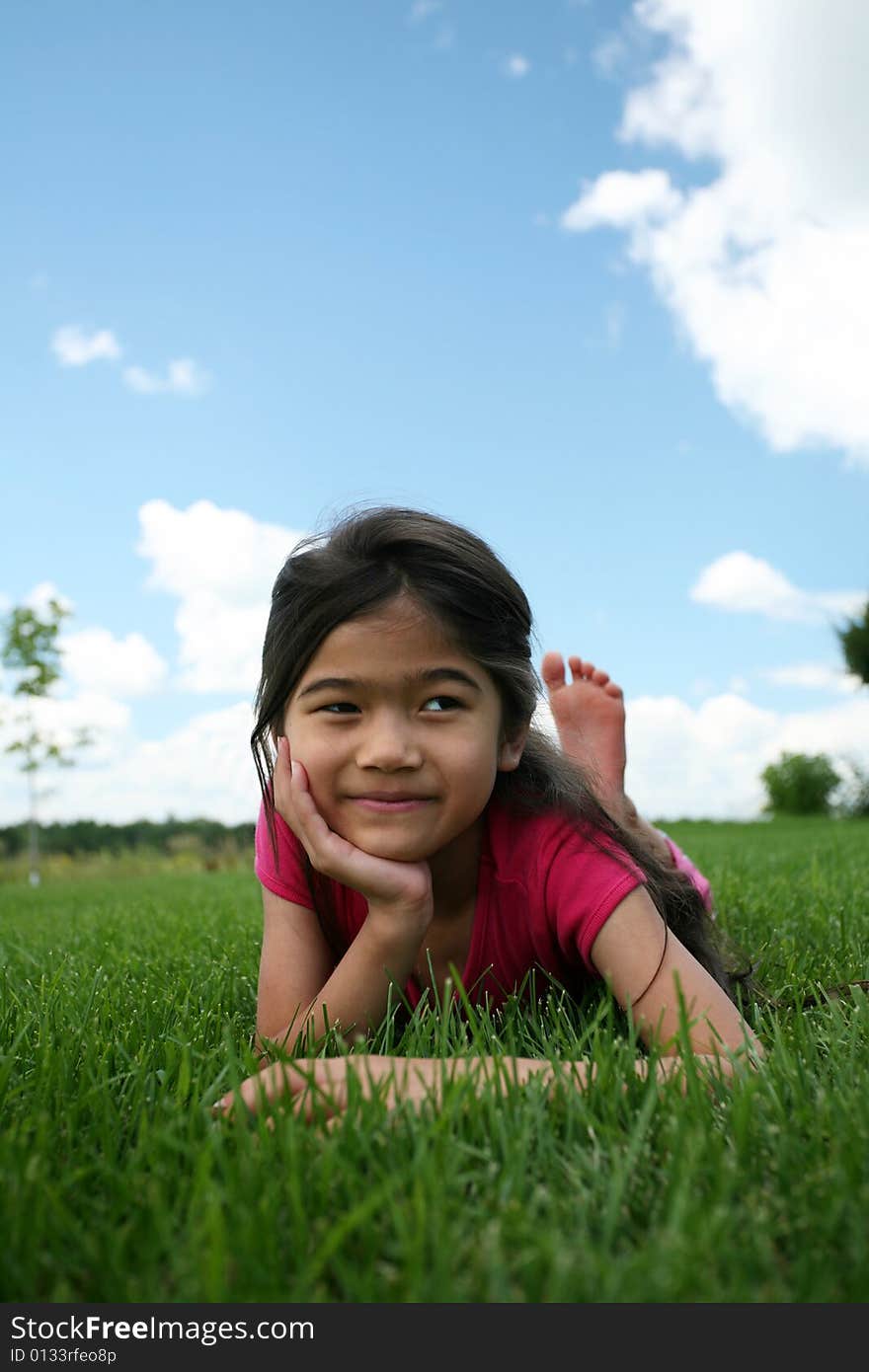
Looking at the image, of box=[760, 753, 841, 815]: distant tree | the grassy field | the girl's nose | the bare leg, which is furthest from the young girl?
box=[760, 753, 841, 815]: distant tree

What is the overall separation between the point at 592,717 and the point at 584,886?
1.49 metres

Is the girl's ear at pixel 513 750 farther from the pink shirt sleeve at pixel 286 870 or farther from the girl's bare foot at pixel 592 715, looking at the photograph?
the girl's bare foot at pixel 592 715

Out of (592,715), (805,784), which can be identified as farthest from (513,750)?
(805,784)

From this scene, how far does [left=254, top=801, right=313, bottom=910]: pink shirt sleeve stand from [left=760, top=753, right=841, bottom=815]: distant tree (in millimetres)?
30287

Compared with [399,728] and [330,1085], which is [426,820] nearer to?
[399,728]

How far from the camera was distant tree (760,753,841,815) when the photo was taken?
99.5 ft

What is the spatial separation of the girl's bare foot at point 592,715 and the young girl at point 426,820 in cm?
100

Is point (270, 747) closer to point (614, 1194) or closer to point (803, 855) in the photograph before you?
point (614, 1194)

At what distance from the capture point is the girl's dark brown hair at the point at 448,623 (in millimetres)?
2162

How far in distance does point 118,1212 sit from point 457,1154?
0.41 m

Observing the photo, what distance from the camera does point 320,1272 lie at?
1047 mm

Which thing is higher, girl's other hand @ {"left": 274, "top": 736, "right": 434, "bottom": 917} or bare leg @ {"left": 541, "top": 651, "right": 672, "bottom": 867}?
bare leg @ {"left": 541, "top": 651, "right": 672, "bottom": 867}

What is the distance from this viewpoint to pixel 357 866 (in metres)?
2.11

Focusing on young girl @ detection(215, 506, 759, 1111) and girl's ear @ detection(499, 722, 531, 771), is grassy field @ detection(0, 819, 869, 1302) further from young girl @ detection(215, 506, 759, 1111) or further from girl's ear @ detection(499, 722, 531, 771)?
girl's ear @ detection(499, 722, 531, 771)
